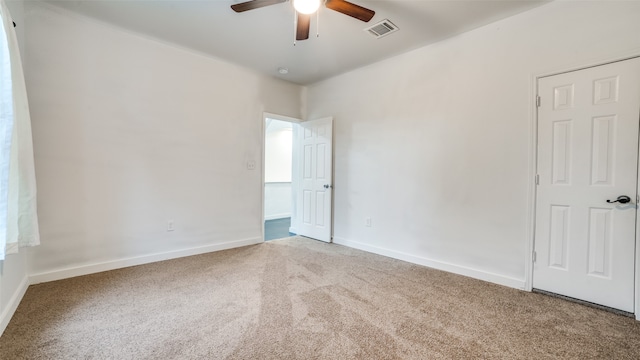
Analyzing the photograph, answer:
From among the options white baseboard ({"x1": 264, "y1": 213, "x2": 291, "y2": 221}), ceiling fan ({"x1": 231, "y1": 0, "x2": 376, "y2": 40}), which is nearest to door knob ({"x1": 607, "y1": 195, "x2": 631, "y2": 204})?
ceiling fan ({"x1": 231, "y1": 0, "x2": 376, "y2": 40})

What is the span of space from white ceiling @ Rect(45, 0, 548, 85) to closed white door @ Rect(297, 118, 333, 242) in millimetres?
1146

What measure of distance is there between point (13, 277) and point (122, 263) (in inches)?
38.2

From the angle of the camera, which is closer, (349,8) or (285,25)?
(349,8)

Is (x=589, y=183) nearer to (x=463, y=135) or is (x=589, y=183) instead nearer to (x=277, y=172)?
(x=463, y=135)

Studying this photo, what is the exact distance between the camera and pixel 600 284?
2281 millimetres

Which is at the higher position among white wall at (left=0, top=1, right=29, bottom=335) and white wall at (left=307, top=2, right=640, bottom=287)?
white wall at (left=307, top=2, right=640, bottom=287)

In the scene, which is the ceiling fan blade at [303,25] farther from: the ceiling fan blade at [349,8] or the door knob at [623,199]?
the door knob at [623,199]

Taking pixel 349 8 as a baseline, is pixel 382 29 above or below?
above

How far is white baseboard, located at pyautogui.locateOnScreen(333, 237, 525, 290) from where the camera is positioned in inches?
107

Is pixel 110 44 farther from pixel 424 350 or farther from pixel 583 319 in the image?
pixel 583 319

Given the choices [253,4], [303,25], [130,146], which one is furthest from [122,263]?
[303,25]

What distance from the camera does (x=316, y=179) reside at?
15.0 feet

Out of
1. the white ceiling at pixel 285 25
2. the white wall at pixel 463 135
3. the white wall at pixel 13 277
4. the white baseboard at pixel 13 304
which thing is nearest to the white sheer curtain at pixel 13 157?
the white wall at pixel 13 277

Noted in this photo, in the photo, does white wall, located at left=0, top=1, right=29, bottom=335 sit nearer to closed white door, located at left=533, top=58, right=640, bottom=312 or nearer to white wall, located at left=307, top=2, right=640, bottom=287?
white wall, located at left=307, top=2, right=640, bottom=287
